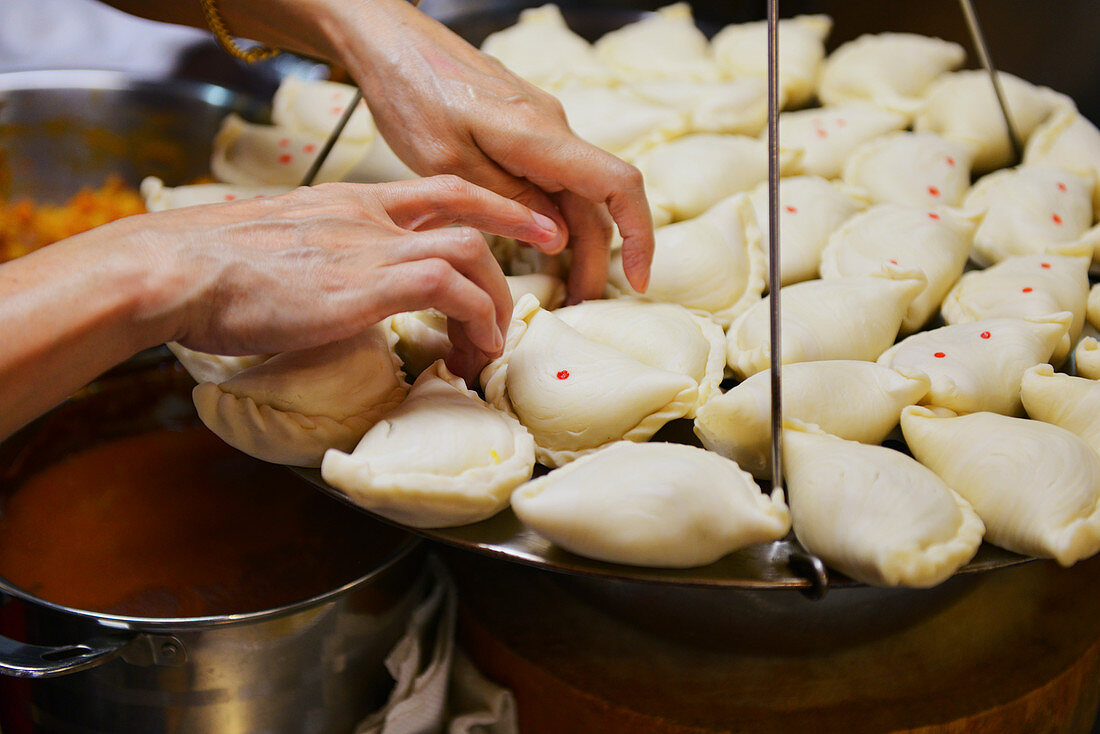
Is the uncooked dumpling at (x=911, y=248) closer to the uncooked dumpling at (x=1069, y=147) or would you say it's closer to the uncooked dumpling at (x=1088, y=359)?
the uncooked dumpling at (x=1088, y=359)

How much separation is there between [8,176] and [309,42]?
0.87m

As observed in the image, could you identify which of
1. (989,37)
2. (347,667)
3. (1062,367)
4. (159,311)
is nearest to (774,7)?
(1062,367)

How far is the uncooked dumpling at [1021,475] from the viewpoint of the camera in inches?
37.1

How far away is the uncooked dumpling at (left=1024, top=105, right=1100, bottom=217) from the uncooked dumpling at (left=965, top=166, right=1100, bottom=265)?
0.07m

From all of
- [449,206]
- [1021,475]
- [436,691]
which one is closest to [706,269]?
[449,206]

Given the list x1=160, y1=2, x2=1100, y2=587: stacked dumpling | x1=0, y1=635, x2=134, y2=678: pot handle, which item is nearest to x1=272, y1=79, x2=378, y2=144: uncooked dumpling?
x1=160, y1=2, x2=1100, y2=587: stacked dumpling

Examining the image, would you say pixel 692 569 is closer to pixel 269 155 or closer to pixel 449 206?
pixel 449 206

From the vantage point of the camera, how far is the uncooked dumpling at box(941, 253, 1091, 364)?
1.33 metres

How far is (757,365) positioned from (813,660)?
16.7 inches

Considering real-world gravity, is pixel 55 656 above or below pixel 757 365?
below

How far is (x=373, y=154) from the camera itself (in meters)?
1.81

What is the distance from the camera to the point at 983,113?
1.93m

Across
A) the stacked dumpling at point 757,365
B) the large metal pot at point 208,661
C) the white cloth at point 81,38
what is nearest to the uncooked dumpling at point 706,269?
the stacked dumpling at point 757,365

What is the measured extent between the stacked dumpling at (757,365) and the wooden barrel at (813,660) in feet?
0.87
